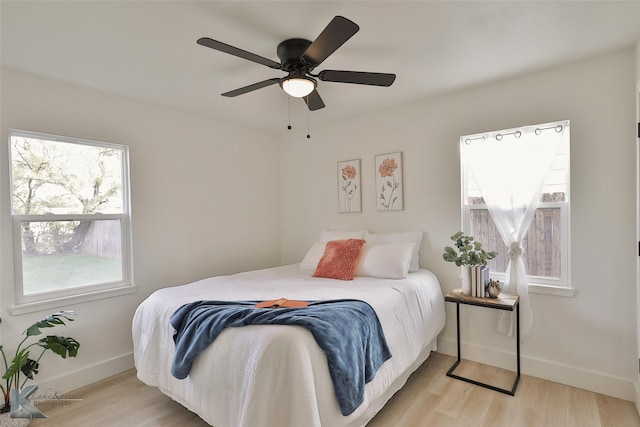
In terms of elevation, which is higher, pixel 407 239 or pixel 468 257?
pixel 407 239

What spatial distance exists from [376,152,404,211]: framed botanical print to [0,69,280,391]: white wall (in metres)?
1.55

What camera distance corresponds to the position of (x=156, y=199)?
3.09 m

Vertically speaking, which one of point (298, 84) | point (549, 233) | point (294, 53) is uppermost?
point (294, 53)

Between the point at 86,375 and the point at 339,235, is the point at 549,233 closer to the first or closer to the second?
the point at 339,235

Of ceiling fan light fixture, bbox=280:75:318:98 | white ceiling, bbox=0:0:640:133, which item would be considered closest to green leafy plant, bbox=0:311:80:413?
white ceiling, bbox=0:0:640:133

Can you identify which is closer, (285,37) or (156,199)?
(285,37)

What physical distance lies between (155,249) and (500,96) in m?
3.45

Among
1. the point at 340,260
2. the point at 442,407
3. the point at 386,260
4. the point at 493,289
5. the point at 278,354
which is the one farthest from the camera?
the point at 340,260

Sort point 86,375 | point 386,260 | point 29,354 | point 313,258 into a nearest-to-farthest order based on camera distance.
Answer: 1. point 29,354
2. point 86,375
3. point 386,260
4. point 313,258

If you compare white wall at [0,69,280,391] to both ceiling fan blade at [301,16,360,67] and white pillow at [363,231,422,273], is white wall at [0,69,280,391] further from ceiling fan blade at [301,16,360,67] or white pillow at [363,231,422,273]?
ceiling fan blade at [301,16,360,67]

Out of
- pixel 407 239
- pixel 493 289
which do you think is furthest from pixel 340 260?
pixel 493 289

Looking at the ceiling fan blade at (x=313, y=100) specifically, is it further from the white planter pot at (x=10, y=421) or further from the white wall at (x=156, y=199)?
the white planter pot at (x=10, y=421)

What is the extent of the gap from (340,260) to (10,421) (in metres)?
2.50

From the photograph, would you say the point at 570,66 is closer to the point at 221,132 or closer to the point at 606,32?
the point at 606,32
